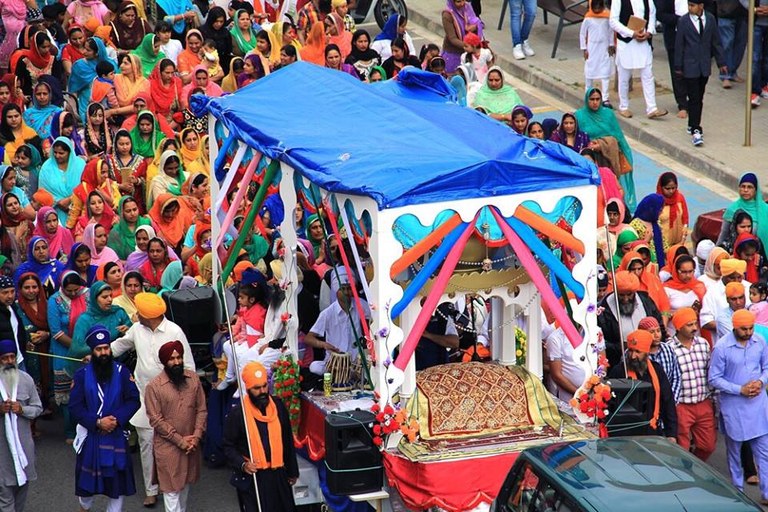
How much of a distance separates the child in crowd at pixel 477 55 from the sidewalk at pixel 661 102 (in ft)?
5.79

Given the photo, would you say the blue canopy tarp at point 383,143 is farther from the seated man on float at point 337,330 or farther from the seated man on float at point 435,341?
the seated man on float at point 435,341

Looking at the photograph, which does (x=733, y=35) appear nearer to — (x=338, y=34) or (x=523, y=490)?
(x=338, y=34)

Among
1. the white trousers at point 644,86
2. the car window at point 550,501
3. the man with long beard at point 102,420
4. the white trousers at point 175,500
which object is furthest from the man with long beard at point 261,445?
the white trousers at point 644,86

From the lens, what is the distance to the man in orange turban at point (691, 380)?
13.0 m

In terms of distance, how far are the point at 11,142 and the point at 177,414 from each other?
644 centimetres

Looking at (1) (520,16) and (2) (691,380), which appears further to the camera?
(1) (520,16)

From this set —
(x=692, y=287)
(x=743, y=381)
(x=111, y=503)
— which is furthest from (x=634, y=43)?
(x=111, y=503)

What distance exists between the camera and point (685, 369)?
510 inches

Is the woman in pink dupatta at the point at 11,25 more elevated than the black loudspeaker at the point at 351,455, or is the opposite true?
the woman in pink dupatta at the point at 11,25

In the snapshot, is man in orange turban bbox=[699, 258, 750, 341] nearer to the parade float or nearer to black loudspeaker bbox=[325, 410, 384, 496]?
the parade float

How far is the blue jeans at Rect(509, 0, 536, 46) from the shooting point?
71.9 feet

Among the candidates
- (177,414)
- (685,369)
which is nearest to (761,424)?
(685,369)

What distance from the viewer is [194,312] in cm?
1368

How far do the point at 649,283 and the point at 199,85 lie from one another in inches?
273
